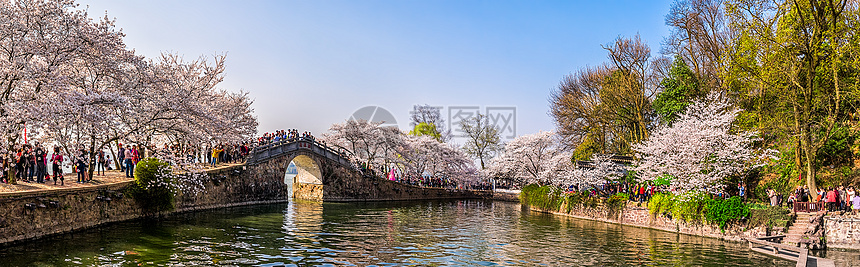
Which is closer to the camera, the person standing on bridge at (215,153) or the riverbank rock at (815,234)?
the riverbank rock at (815,234)

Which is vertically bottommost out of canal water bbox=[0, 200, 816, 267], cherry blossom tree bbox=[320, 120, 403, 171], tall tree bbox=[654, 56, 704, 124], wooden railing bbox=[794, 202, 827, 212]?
canal water bbox=[0, 200, 816, 267]

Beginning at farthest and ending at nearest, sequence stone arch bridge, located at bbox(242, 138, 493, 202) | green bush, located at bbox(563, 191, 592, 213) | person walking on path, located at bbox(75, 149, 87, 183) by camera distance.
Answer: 1. stone arch bridge, located at bbox(242, 138, 493, 202)
2. green bush, located at bbox(563, 191, 592, 213)
3. person walking on path, located at bbox(75, 149, 87, 183)

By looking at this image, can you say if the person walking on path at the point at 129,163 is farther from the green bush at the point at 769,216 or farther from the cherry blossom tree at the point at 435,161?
the cherry blossom tree at the point at 435,161

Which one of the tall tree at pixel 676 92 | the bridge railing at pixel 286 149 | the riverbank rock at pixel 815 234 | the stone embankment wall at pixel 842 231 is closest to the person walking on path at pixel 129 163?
the bridge railing at pixel 286 149

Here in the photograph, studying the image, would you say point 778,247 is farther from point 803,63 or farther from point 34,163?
point 34,163

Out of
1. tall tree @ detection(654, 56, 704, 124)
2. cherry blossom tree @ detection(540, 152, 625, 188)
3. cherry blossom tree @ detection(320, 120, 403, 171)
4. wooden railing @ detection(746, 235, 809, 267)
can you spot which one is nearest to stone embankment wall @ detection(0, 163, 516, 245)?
cherry blossom tree @ detection(320, 120, 403, 171)

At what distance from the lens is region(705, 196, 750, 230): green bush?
84.0ft

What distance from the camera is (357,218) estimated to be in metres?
32.1

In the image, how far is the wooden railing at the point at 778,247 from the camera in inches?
723

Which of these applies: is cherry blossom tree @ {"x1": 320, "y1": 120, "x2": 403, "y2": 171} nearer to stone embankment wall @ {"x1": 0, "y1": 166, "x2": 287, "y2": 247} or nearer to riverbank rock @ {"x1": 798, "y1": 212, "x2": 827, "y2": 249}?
stone embankment wall @ {"x1": 0, "y1": 166, "x2": 287, "y2": 247}

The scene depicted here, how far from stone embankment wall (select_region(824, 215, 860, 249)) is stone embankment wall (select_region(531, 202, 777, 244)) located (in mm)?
2390

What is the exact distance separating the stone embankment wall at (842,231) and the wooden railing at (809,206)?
1.17m

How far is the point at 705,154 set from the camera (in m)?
29.8

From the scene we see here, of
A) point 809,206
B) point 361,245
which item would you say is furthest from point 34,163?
point 809,206
